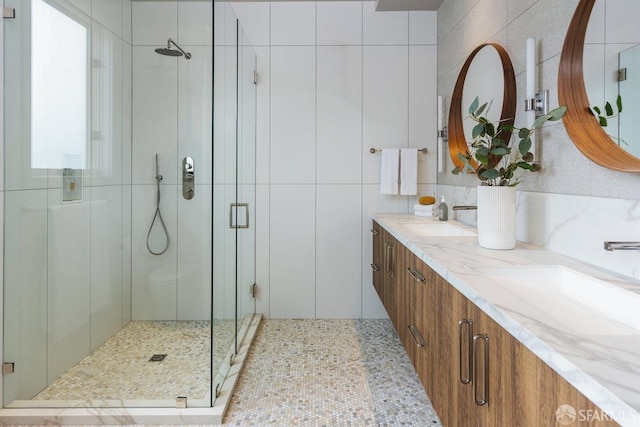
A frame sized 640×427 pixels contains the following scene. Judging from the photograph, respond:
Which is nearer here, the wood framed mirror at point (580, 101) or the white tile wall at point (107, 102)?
the wood framed mirror at point (580, 101)

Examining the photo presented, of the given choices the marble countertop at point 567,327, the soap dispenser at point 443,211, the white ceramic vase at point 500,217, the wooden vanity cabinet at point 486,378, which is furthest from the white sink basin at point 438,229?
the wooden vanity cabinet at point 486,378

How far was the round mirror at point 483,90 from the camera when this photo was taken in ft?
6.02

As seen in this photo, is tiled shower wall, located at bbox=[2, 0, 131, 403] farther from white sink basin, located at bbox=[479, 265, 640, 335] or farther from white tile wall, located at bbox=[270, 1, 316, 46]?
white sink basin, located at bbox=[479, 265, 640, 335]

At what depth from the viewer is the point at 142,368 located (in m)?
1.73

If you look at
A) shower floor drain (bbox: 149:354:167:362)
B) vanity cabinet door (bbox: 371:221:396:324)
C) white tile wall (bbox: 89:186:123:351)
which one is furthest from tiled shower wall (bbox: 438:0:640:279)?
white tile wall (bbox: 89:186:123:351)

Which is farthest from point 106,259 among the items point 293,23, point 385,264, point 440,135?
point 440,135

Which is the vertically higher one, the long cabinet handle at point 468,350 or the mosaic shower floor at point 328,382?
the long cabinet handle at point 468,350

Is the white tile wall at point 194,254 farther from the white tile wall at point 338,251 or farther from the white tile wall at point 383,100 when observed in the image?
the white tile wall at point 383,100

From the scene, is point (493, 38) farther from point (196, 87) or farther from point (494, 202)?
point (196, 87)

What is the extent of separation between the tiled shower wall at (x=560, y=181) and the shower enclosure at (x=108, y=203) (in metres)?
1.43

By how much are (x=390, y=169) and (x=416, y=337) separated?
5.23 ft

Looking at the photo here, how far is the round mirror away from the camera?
1835 millimetres

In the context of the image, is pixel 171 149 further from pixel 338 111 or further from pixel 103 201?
pixel 338 111

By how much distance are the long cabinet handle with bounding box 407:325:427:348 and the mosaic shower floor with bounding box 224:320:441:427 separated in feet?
1.46
